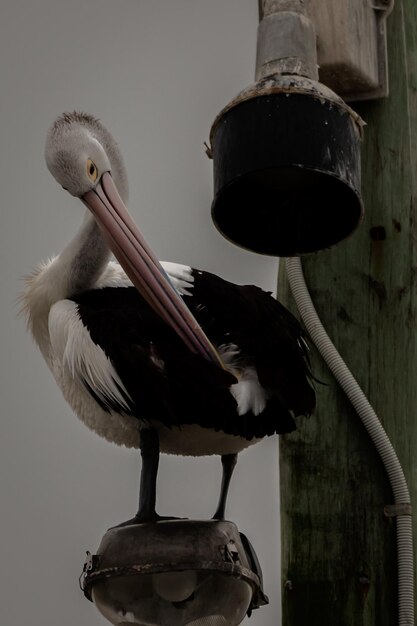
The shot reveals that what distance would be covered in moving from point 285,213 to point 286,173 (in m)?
0.15

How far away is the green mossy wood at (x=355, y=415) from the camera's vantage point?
3.61 meters

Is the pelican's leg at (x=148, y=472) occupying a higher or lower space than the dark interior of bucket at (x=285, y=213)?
lower

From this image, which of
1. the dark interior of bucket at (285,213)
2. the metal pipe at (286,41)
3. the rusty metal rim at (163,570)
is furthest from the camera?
the dark interior of bucket at (285,213)

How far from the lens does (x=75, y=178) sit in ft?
13.0

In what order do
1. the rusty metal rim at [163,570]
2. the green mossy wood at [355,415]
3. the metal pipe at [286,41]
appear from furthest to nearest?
1. the green mossy wood at [355,415]
2. the metal pipe at [286,41]
3. the rusty metal rim at [163,570]

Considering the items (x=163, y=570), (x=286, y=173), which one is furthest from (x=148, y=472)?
(x=286, y=173)

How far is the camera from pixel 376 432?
364 centimetres

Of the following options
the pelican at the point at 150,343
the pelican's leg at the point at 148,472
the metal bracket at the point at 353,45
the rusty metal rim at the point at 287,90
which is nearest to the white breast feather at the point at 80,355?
the pelican at the point at 150,343

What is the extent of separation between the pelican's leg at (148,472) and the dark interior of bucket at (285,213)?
1.84 ft

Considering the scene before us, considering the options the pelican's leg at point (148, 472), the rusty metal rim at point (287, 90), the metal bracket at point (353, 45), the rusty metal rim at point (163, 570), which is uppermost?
the metal bracket at point (353, 45)

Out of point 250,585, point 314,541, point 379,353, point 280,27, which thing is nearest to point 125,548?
point 250,585

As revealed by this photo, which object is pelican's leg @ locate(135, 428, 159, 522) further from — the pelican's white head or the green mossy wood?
the pelican's white head

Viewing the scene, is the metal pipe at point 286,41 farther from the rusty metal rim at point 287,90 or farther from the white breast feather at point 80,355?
the white breast feather at point 80,355

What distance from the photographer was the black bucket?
10.0 feet
